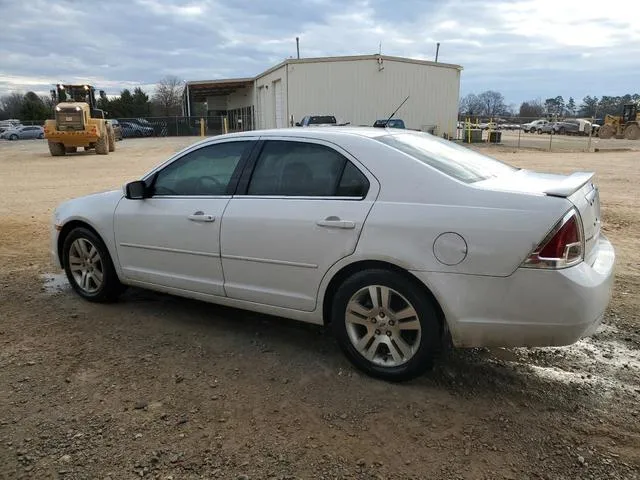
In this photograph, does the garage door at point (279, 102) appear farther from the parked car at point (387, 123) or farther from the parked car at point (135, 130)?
the parked car at point (135, 130)

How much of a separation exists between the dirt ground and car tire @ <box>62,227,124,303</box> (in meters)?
0.15

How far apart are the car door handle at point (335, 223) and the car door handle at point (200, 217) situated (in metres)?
0.96

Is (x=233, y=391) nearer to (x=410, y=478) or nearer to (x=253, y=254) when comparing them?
(x=253, y=254)

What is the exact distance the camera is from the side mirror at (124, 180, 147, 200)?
15.0 feet

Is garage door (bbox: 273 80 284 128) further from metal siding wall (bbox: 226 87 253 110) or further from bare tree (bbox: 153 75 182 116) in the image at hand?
bare tree (bbox: 153 75 182 116)

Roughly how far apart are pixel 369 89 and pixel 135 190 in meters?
30.1

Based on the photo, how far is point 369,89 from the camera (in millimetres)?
33062

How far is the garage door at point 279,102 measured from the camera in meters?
36.2

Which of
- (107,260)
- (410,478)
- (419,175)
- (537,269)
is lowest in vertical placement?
(410,478)

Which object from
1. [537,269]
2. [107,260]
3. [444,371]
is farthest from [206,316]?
[537,269]

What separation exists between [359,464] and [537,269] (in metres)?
1.40

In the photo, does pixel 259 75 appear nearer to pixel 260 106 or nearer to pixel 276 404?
pixel 260 106

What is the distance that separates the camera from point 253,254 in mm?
3895

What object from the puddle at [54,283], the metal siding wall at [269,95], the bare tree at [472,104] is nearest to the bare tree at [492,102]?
the bare tree at [472,104]
